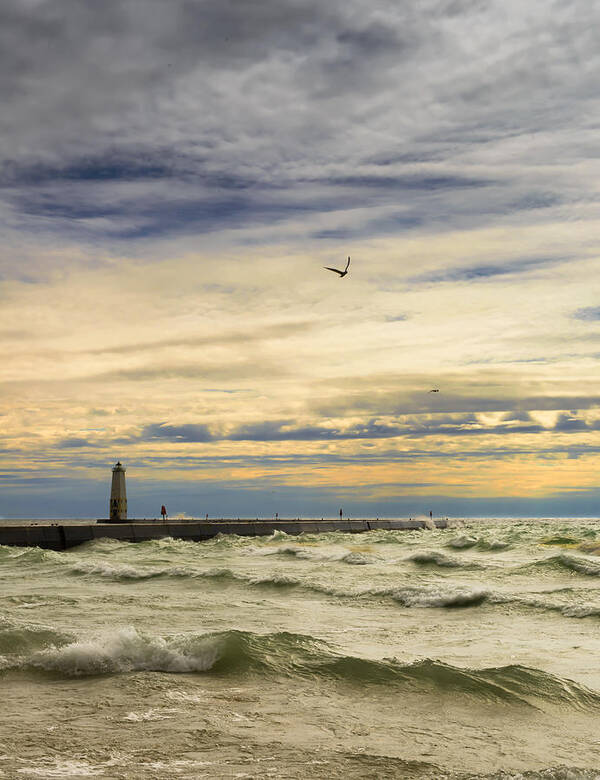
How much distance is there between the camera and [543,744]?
260 inches

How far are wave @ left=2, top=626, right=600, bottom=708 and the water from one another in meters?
0.03

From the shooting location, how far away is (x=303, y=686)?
8.62 meters

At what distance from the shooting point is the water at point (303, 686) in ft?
19.4

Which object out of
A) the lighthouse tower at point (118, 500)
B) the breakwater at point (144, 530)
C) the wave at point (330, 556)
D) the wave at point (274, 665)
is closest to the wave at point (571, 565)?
the wave at point (330, 556)

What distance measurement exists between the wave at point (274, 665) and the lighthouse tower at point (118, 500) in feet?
173

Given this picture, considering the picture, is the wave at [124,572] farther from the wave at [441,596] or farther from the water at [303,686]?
the wave at [441,596]

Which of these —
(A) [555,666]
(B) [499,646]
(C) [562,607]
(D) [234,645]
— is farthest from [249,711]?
(C) [562,607]

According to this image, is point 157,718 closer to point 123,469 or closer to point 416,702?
point 416,702

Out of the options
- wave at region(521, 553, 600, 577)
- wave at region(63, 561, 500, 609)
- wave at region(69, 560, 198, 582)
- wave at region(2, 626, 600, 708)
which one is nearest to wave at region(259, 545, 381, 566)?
wave at region(521, 553, 600, 577)

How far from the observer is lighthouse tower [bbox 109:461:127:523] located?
61188 millimetres

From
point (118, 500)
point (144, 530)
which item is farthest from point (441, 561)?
point (118, 500)

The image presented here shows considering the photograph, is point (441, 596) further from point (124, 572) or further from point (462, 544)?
point (462, 544)

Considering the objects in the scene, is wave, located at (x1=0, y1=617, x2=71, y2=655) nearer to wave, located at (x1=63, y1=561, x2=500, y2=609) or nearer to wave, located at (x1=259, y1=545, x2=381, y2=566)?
wave, located at (x1=63, y1=561, x2=500, y2=609)

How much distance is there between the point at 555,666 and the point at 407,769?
4.90 m
